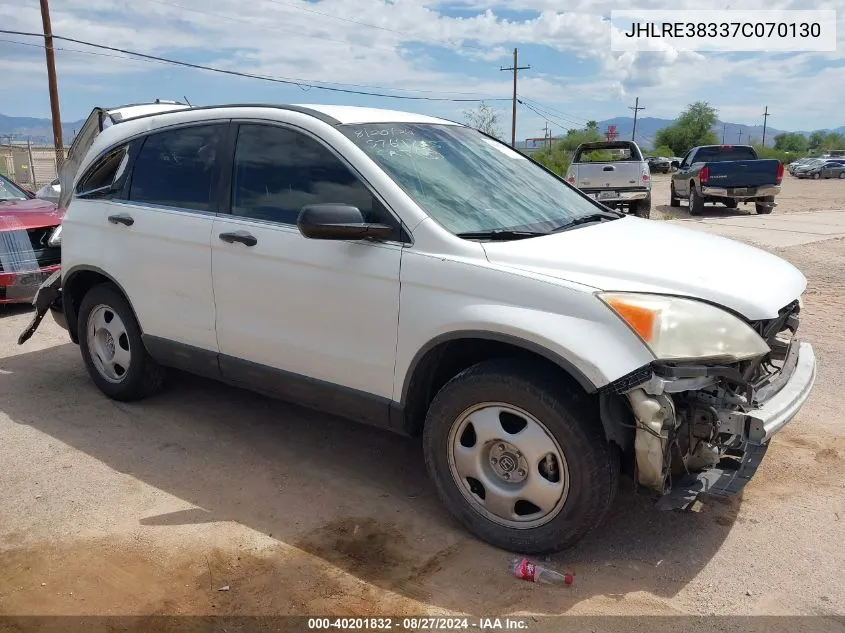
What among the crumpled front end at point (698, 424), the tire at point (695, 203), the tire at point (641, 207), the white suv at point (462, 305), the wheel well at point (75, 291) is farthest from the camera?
the tire at point (695, 203)

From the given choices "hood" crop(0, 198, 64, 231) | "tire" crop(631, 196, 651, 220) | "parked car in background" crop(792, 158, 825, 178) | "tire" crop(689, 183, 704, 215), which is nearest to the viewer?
"hood" crop(0, 198, 64, 231)

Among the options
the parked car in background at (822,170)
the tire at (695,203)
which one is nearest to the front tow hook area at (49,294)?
the tire at (695,203)

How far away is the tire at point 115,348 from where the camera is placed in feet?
15.9

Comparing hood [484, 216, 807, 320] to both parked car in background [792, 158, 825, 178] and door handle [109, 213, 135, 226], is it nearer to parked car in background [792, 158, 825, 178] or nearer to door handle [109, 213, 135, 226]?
door handle [109, 213, 135, 226]

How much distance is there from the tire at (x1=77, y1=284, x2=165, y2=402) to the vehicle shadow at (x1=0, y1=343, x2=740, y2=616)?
157 millimetres

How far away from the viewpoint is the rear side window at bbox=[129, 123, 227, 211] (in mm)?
4293

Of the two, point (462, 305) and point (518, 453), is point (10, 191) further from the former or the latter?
point (518, 453)

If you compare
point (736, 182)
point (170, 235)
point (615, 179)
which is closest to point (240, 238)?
point (170, 235)

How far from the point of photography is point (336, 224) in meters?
3.31

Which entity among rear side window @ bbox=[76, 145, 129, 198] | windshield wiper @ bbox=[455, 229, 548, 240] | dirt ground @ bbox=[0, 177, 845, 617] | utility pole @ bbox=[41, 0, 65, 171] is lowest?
dirt ground @ bbox=[0, 177, 845, 617]

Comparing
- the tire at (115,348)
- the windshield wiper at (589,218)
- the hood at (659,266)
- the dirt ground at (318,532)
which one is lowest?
the dirt ground at (318,532)

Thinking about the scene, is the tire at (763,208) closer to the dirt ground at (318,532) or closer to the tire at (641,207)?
the tire at (641,207)

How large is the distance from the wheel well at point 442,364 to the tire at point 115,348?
7.16ft

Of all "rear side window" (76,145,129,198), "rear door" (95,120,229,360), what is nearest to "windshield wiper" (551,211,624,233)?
"rear door" (95,120,229,360)
